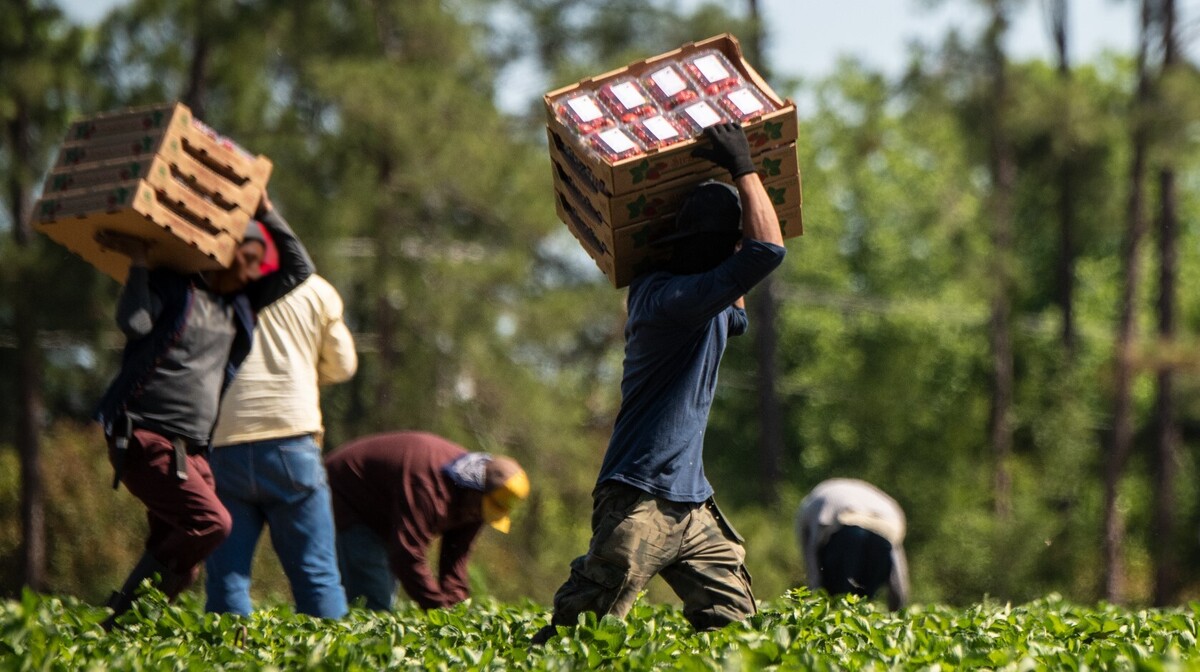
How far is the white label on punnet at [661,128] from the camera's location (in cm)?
547

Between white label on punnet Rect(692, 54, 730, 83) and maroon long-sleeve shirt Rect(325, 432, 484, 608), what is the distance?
2.73 metres

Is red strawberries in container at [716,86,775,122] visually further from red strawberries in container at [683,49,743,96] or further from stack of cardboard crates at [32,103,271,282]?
stack of cardboard crates at [32,103,271,282]

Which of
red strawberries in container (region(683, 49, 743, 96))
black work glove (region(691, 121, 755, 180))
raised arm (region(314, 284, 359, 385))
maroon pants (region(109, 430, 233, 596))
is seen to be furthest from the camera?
raised arm (region(314, 284, 359, 385))

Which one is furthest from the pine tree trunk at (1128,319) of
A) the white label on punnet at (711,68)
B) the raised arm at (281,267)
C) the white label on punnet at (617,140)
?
the white label on punnet at (617,140)

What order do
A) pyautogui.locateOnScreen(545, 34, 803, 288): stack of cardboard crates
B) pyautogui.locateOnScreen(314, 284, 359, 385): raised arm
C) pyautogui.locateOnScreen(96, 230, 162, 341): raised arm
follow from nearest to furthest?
pyautogui.locateOnScreen(545, 34, 803, 288): stack of cardboard crates → pyautogui.locateOnScreen(96, 230, 162, 341): raised arm → pyautogui.locateOnScreen(314, 284, 359, 385): raised arm

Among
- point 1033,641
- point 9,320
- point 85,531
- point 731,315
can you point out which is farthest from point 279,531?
point 9,320

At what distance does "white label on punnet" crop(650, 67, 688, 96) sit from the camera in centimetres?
576

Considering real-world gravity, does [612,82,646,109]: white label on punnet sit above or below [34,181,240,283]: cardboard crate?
above

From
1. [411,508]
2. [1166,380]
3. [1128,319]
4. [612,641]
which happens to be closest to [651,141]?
[612,641]

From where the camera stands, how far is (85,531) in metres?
21.4

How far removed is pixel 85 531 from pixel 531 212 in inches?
296

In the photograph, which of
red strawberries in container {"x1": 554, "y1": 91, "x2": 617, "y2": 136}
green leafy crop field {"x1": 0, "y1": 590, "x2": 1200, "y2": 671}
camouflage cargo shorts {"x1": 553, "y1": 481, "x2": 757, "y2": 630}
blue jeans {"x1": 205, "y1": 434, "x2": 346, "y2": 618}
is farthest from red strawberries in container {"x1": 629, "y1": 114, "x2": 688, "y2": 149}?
blue jeans {"x1": 205, "y1": 434, "x2": 346, "y2": 618}

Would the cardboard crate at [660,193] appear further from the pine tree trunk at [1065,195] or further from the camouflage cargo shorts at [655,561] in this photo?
the pine tree trunk at [1065,195]

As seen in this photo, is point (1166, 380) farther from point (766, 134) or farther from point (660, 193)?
point (660, 193)
